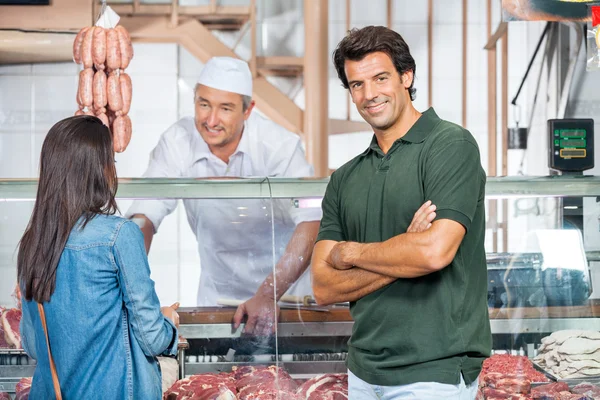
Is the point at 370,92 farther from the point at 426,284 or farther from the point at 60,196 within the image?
the point at 60,196

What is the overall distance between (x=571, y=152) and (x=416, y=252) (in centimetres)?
152

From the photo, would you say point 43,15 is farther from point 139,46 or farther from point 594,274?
point 594,274

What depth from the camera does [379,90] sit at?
2.19 meters

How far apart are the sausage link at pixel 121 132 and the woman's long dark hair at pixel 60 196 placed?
151cm

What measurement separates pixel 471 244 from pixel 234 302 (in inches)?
50.5

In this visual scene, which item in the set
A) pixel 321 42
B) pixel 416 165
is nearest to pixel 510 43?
pixel 321 42

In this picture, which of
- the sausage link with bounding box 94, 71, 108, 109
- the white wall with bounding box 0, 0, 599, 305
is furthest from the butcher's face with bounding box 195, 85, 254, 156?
the white wall with bounding box 0, 0, 599, 305

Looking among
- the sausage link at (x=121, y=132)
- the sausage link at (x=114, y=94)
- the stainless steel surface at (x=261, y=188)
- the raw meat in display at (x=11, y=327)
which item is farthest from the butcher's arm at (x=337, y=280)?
the sausage link at (x=114, y=94)

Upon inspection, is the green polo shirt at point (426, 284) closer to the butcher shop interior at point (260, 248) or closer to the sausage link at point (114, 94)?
the butcher shop interior at point (260, 248)

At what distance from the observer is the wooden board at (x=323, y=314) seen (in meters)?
3.02

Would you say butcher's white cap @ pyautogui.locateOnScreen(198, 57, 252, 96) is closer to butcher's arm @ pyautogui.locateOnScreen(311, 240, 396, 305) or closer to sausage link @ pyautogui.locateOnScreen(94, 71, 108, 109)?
sausage link @ pyautogui.locateOnScreen(94, 71, 108, 109)

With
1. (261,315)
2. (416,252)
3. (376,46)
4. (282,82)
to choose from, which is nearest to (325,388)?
(261,315)

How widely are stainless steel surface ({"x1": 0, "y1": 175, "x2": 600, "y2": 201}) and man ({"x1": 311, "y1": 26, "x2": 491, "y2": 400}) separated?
64cm

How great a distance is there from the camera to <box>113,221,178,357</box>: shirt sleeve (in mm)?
1919
